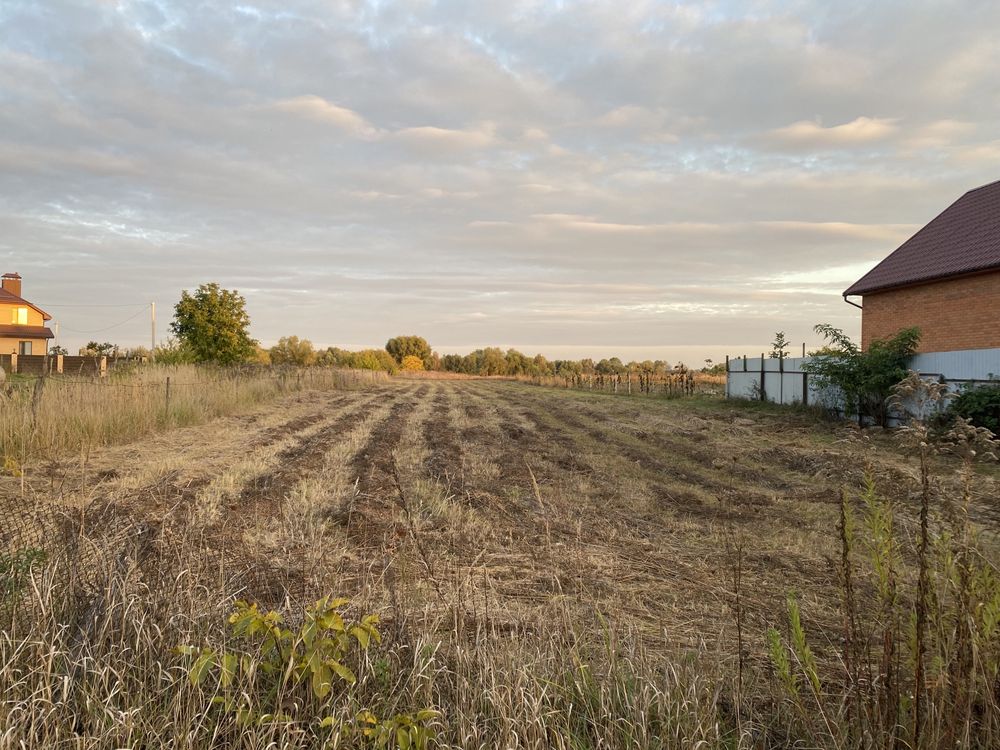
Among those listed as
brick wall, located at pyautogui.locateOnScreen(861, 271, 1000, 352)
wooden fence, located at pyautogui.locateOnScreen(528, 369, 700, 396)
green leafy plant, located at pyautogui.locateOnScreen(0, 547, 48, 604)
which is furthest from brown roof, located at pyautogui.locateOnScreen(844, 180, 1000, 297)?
green leafy plant, located at pyautogui.locateOnScreen(0, 547, 48, 604)

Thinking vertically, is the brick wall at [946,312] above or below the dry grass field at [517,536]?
above

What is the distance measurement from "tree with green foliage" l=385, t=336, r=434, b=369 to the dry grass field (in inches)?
3551

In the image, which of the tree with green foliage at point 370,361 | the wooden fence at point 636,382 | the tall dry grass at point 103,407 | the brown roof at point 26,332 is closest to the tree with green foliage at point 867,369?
the wooden fence at point 636,382

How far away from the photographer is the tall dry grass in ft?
35.0

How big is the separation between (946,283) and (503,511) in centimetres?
1736

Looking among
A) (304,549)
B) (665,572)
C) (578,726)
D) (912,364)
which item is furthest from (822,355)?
(578,726)

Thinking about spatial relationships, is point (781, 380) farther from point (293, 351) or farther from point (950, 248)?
point (293, 351)

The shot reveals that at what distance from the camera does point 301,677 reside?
277cm

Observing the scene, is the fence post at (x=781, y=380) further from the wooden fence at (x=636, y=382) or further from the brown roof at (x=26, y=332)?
the brown roof at (x=26, y=332)

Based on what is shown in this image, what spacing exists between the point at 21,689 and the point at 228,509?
4.78m

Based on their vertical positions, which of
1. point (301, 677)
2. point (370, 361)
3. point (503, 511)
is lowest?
point (503, 511)

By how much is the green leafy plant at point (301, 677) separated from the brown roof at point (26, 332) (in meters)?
56.6

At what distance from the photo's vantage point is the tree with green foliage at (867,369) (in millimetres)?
17547

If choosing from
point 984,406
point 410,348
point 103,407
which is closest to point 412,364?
point 410,348
